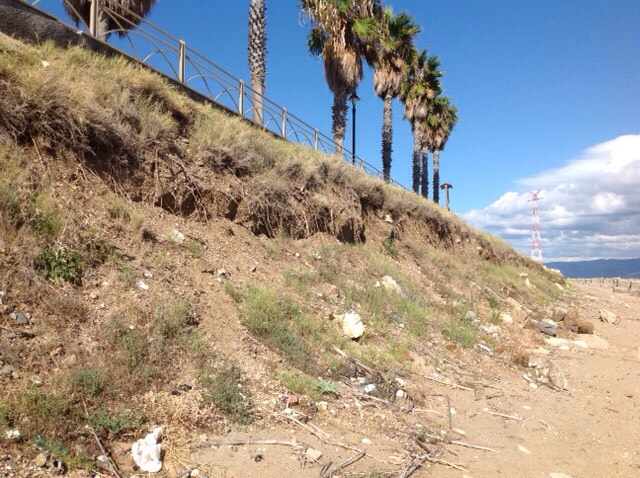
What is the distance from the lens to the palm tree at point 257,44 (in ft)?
47.8

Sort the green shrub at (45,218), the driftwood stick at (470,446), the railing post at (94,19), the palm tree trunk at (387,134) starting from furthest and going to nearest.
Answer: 1. the palm tree trunk at (387,134)
2. the railing post at (94,19)
3. the driftwood stick at (470,446)
4. the green shrub at (45,218)

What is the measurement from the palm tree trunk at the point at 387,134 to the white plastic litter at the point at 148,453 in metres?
20.9

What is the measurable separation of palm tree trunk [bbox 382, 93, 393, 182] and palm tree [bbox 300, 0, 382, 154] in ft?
19.1

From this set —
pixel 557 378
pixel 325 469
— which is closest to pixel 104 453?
pixel 325 469

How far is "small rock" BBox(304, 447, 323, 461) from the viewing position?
14.2ft

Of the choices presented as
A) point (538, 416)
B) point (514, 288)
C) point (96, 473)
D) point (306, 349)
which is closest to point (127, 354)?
point (96, 473)

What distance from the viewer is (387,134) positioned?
24.2 meters

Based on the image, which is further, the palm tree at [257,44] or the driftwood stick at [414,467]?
the palm tree at [257,44]

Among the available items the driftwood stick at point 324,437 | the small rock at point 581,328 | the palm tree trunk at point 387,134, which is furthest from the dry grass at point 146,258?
the palm tree trunk at point 387,134

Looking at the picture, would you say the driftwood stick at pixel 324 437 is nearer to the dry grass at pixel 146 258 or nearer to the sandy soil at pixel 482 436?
the sandy soil at pixel 482 436

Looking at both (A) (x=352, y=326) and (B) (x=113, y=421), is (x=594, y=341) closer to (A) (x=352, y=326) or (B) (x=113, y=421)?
(A) (x=352, y=326)

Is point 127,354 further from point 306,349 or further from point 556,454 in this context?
point 556,454

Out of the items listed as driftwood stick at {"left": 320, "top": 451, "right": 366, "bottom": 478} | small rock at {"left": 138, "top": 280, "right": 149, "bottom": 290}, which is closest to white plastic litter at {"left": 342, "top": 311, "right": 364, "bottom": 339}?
driftwood stick at {"left": 320, "top": 451, "right": 366, "bottom": 478}

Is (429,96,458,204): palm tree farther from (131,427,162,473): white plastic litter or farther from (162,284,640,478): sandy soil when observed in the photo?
(131,427,162,473): white plastic litter
